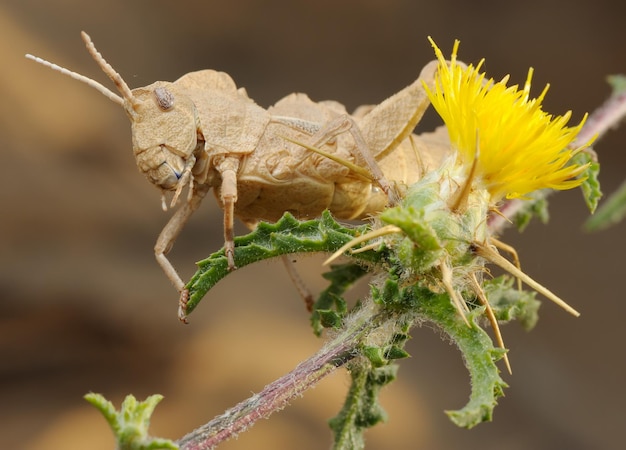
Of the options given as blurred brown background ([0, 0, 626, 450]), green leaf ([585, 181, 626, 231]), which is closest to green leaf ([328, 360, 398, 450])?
green leaf ([585, 181, 626, 231])

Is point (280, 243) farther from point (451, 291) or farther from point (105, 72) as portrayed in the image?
point (105, 72)

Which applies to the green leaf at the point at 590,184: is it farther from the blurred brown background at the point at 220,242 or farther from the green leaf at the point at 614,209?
the blurred brown background at the point at 220,242

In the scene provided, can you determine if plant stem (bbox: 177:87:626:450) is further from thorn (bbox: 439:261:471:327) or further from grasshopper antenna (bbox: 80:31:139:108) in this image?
grasshopper antenna (bbox: 80:31:139:108)

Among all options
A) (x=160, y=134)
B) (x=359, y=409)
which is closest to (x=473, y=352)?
(x=359, y=409)

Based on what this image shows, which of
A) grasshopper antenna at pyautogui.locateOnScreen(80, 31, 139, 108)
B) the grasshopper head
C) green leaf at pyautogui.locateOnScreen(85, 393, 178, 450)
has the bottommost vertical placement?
green leaf at pyautogui.locateOnScreen(85, 393, 178, 450)

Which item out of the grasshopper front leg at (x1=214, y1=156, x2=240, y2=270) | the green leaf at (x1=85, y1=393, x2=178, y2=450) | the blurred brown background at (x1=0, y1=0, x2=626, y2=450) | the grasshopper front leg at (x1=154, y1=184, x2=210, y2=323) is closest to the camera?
the green leaf at (x1=85, y1=393, x2=178, y2=450)

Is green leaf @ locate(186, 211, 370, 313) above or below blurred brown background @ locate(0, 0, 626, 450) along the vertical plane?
below

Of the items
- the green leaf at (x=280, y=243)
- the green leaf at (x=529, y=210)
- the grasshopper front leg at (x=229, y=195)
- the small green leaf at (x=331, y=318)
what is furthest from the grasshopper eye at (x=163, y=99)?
the green leaf at (x=529, y=210)
